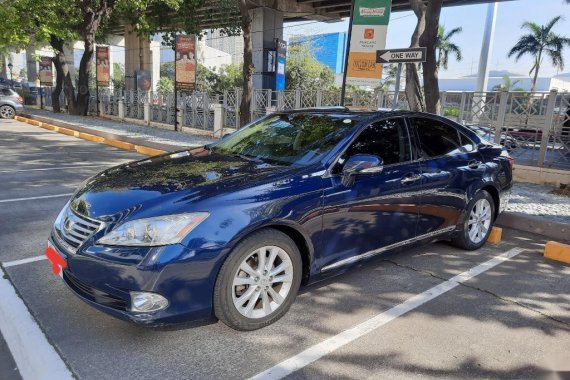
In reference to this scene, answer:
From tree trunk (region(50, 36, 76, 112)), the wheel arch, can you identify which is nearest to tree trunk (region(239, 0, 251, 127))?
the wheel arch

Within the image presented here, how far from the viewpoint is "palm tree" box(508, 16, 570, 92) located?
4122cm

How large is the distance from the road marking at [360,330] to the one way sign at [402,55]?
3735mm

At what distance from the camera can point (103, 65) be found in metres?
24.0

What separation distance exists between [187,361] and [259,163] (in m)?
1.59

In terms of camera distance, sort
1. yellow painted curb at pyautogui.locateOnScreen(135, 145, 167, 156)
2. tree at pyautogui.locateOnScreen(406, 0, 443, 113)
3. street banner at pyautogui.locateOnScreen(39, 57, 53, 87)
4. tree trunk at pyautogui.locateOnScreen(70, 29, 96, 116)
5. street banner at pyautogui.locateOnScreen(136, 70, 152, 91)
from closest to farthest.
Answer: tree at pyautogui.locateOnScreen(406, 0, 443, 113), yellow painted curb at pyautogui.locateOnScreen(135, 145, 167, 156), tree trunk at pyautogui.locateOnScreen(70, 29, 96, 116), street banner at pyautogui.locateOnScreen(39, 57, 53, 87), street banner at pyautogui.locateOnScreen(136, 70, 152, 91)

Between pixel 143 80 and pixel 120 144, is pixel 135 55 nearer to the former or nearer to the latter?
pixel 143 80

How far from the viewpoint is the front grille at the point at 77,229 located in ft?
9.70

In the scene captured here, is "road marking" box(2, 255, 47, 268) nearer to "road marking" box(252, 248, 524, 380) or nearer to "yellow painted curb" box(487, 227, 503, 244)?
"road marking" box(252, 248, 524, 380)

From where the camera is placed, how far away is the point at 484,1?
20.9 meters

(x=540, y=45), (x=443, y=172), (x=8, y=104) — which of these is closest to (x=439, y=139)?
(x=443, y=172)

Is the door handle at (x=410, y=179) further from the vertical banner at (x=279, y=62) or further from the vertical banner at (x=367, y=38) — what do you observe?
the vertical banner at (x=279, y=62)

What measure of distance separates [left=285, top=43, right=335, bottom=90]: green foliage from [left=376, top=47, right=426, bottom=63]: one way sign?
28.5m

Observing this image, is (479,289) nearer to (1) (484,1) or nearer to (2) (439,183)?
(2) (439,183)

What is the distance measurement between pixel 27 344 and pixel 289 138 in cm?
253
